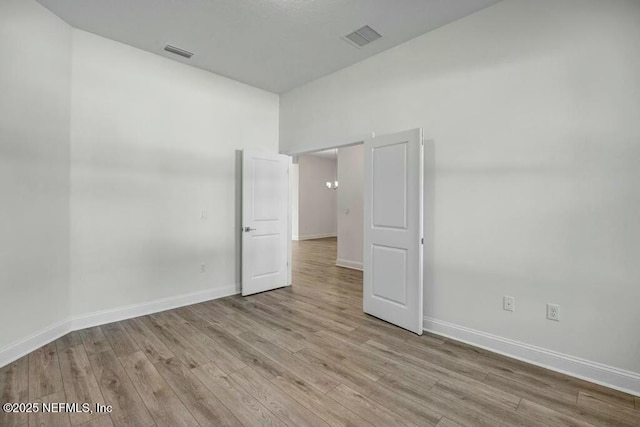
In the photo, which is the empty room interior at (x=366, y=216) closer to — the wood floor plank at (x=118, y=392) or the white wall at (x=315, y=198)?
the wood floor plank at (x=118, y=392)

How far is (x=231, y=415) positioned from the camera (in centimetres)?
183

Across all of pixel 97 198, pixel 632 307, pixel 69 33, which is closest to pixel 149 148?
pixel 97 198

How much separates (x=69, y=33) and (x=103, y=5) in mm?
637

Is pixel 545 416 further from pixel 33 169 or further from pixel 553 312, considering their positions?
pixel 33 169

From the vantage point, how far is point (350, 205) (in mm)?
6480

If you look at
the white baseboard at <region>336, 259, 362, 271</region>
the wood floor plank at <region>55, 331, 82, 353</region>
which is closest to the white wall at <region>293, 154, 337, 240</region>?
the white baseboard at <region>336, 259, 362, 271</region>

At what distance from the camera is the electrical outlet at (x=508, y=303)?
2564mm

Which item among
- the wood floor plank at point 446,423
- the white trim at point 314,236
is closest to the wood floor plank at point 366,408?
Result: the wood floor plank at point 446,423

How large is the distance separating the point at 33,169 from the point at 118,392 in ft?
6.96

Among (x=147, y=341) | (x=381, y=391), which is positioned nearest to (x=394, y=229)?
(x=381, y=391)

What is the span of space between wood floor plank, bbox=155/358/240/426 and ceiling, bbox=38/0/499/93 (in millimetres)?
3144

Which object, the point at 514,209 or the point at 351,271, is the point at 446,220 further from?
the point at 351,271

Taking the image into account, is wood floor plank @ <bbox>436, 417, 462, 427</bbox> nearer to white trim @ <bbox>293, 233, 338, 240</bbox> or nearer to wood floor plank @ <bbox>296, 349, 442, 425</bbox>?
wood floor plank @ <bbox>296, 349, 442, 425</bbox>

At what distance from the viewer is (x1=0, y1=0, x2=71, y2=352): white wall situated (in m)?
2.45
